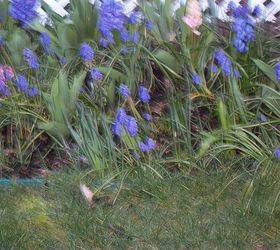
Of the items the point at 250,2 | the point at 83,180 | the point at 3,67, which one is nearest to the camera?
the point at 83,180

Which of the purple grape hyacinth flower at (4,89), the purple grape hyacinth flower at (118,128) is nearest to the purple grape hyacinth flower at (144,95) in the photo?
the purple grape hyacinth flower at (118,128)

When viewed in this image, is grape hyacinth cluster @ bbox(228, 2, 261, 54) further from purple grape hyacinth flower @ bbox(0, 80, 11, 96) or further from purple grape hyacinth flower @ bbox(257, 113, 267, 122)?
purple grape hyacinth flower @ bbox(0, 80, 11, 96)

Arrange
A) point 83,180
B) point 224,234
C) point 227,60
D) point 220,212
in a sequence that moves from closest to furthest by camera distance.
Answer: point 224,234
point 220,212
point 83,180
point 227,60

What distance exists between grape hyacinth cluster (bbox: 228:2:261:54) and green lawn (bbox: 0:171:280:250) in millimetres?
910

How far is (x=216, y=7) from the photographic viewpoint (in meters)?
5.20

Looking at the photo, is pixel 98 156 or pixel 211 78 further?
pixel 211 78

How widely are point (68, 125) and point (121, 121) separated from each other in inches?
15.0

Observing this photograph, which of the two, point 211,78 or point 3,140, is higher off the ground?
point 211,78

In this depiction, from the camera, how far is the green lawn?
349cm

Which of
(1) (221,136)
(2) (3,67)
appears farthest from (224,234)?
(2) (3,67)

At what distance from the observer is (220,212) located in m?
3.77

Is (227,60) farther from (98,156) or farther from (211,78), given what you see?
(98,156)

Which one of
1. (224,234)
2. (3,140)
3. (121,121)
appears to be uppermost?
(224,234)

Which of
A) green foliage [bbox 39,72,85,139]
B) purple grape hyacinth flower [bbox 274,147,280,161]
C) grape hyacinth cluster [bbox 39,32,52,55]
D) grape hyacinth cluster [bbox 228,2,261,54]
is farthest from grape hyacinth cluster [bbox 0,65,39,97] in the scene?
purple grape hyacinth flower [bbox 274,147,280,161]
